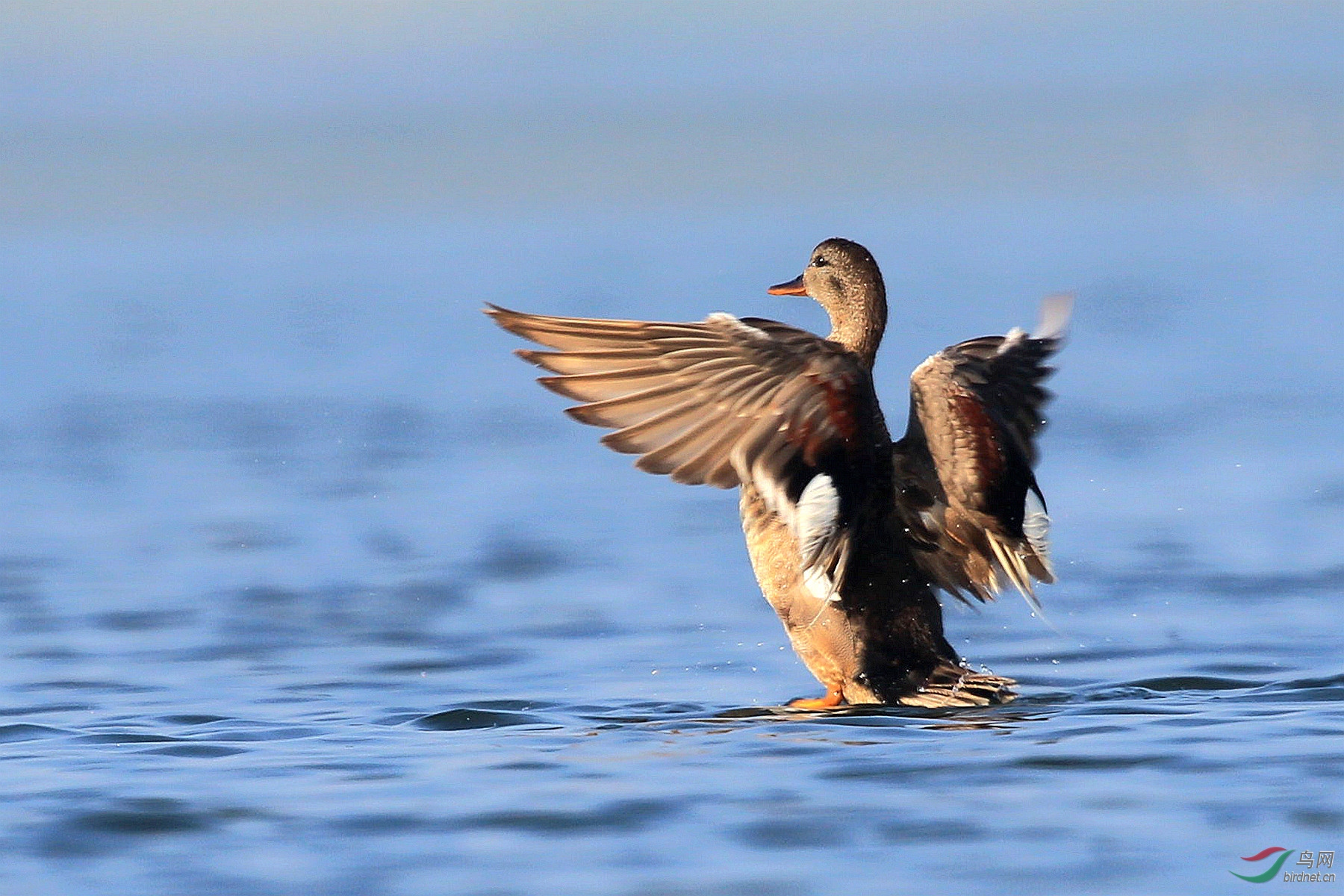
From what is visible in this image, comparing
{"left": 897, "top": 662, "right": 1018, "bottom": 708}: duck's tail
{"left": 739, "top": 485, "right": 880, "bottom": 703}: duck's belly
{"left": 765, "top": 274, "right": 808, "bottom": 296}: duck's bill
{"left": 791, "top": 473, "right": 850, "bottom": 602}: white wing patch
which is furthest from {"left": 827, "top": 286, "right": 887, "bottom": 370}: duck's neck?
{"left": 897, "top": 662, "right": 1018, "bottom": 708}: duck's tail

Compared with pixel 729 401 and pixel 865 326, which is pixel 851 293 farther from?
pixel 729 401

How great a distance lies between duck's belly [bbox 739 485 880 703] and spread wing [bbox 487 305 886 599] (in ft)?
1.00

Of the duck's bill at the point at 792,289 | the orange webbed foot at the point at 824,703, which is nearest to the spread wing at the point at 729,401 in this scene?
the orange webbed foot at the point at 824,703

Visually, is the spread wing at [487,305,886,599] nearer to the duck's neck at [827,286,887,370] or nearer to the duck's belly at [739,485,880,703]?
the duck's belly at [739,485,880,703]

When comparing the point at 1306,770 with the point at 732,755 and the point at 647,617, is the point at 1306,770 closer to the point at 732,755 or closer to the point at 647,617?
the point at 732,755

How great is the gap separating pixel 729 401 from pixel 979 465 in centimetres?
85

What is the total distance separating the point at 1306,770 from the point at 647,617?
3.58 metres

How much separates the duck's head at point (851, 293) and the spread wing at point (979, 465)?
0.36 metres

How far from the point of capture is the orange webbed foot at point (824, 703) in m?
6.86

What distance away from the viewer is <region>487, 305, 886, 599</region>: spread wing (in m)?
6.33

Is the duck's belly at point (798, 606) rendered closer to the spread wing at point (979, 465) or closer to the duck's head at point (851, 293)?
the spread wing at point (979, 465)

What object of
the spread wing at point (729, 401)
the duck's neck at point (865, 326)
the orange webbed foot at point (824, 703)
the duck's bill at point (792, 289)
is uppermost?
the duck's bill at point (792, 289)

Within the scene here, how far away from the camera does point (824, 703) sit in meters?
6.89

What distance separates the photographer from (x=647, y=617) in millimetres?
8766
